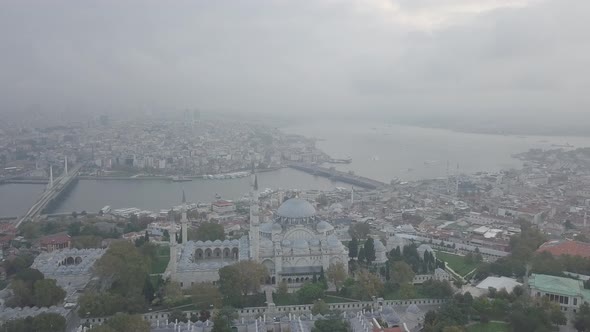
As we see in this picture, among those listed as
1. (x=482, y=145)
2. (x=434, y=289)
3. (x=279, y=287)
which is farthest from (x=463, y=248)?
(x=482, y=145)

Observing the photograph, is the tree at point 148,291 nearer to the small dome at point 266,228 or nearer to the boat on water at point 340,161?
the small dome at point 266,228

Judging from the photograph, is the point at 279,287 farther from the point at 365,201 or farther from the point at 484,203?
the point at 484,203

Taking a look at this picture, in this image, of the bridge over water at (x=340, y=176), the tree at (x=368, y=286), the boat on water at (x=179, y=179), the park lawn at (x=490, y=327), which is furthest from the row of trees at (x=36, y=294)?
the boat on water at (x=179, y=179)

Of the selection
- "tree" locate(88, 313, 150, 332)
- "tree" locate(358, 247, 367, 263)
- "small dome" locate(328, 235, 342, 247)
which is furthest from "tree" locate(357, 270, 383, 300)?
"tree" locate(88, 313, 150, 332)

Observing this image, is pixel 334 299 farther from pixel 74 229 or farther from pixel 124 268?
pixel 74 229

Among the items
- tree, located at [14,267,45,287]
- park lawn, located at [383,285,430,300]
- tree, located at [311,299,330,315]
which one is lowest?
park lawn, located at [383,285,430,300]

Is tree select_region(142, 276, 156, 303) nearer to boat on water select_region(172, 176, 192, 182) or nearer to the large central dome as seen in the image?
the large central dome
